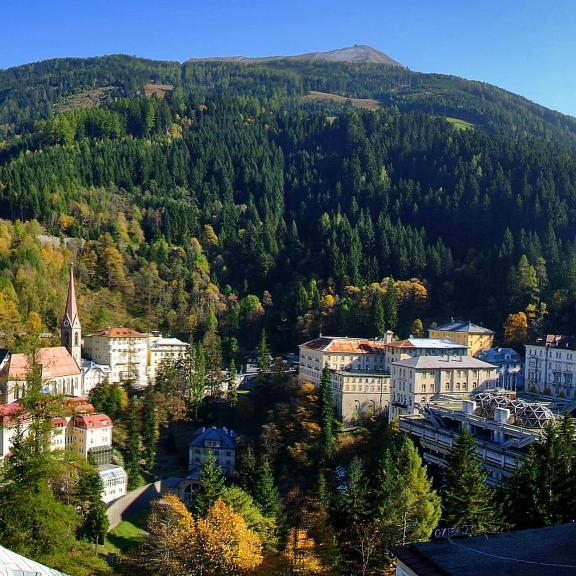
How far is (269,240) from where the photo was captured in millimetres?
98312

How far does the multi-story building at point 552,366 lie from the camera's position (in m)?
59.4

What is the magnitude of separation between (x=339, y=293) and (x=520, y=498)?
57.5 metres

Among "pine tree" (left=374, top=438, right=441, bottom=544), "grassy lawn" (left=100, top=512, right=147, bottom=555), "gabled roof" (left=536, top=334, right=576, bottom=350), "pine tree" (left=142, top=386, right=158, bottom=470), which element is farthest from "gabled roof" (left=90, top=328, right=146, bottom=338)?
"pine tree" (left=374, top=438, right=441, bottom=544)

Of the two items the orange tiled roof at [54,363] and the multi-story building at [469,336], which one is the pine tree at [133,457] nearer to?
the orange tiled roof at [54,363]

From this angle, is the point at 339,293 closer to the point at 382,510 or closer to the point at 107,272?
the point at 107,272

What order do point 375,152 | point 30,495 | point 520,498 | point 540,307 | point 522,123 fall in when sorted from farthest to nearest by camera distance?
1. point 522,123
2. point 375,152
3. point 540,307
4. point 520,498
5. point 30,495

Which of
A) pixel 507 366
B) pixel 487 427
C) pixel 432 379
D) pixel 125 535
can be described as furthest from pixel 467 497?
pixel 507 366

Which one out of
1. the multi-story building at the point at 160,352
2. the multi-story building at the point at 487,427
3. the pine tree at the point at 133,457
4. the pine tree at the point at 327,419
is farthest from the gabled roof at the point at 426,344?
the pine tree at the point at 133,457

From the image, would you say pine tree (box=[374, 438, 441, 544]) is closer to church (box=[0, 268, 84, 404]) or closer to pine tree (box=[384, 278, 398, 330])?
church (box=[0, 268, 84, 404])

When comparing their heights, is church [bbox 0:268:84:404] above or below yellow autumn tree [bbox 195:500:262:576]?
above

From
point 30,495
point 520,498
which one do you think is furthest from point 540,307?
point 30,495

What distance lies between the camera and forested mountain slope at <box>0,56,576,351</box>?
7888cm

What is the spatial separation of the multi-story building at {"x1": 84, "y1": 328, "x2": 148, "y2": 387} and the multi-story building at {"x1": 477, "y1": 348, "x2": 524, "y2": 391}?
1216 inches

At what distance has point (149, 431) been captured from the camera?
177 ft
